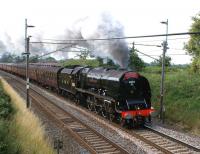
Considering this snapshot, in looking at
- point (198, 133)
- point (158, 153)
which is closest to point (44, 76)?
point (198, 133)

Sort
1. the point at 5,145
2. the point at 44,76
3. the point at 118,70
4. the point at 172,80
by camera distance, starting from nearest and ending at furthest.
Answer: the point at 5,145
the point at 118,70
the point at 172,80
the point at 44,76

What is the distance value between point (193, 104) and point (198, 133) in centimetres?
565

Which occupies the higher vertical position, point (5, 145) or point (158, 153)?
point (5, 145)

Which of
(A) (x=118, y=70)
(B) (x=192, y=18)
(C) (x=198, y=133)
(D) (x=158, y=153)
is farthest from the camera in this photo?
(B) (x=192, y=18)

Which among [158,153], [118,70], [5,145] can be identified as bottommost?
[158,153]

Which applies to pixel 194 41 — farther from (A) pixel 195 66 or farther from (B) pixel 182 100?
(B) pixel 182 100

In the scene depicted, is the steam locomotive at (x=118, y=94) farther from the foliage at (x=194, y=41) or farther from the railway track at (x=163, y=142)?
the foliage at (x=194, y=41)

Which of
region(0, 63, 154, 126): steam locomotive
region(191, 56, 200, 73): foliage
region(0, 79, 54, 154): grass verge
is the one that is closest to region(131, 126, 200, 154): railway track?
region(0, 63, 154, 126): steam locomotive

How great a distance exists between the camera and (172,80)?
34906 mm

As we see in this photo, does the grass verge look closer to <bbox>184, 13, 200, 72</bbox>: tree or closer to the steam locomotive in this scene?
the steam locomotive

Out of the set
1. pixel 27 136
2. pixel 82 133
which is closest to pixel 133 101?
pixel 82 133

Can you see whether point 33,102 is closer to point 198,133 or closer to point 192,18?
point 198,133

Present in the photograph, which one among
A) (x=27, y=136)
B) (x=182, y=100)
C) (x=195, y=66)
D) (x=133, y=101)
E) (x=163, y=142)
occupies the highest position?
(x=195, y=66)

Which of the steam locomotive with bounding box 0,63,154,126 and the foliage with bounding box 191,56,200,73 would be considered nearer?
the steam locomotive with bounding box 0,63,154,126
